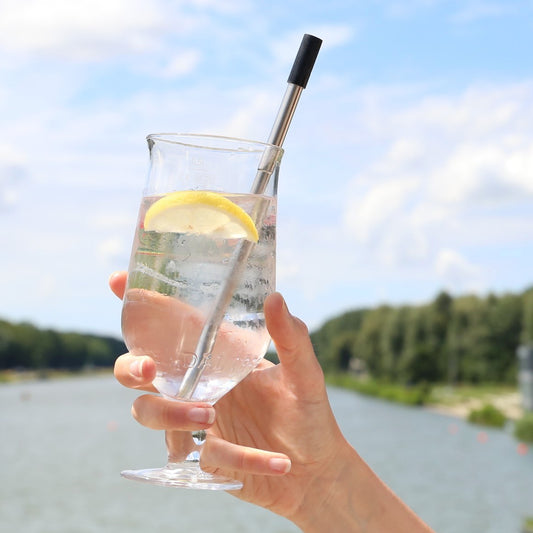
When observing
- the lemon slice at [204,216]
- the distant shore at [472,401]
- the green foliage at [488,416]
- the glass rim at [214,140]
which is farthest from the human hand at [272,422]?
the distant shore at [472,401]

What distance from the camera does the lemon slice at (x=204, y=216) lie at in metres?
1.47

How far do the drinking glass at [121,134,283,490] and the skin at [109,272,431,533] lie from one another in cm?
3

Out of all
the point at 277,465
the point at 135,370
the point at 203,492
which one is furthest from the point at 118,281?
the point at 203,492

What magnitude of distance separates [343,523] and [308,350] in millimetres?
525

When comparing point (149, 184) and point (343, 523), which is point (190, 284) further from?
point (343, 523)

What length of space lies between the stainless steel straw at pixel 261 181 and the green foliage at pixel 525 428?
32913 mm

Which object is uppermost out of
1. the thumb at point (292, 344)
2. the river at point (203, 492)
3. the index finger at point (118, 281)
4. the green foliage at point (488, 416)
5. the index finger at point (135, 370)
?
the index finger at point (118, 281)

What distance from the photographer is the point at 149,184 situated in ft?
5.19

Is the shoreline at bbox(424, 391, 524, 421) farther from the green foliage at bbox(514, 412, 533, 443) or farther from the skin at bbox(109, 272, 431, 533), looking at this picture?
the skin at bbox(109, 272, 431, 533)

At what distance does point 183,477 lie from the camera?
4.94ft

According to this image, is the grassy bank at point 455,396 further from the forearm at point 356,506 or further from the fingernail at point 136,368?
the fingernail at point 136,368

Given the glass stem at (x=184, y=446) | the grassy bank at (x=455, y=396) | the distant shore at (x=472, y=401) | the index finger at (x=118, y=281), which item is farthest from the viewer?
→ the grassy bank at (x=455, y=396)

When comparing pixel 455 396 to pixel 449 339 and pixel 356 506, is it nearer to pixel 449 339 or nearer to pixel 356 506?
pixel 449 339

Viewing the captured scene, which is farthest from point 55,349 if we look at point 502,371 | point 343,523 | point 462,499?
point 343,523
